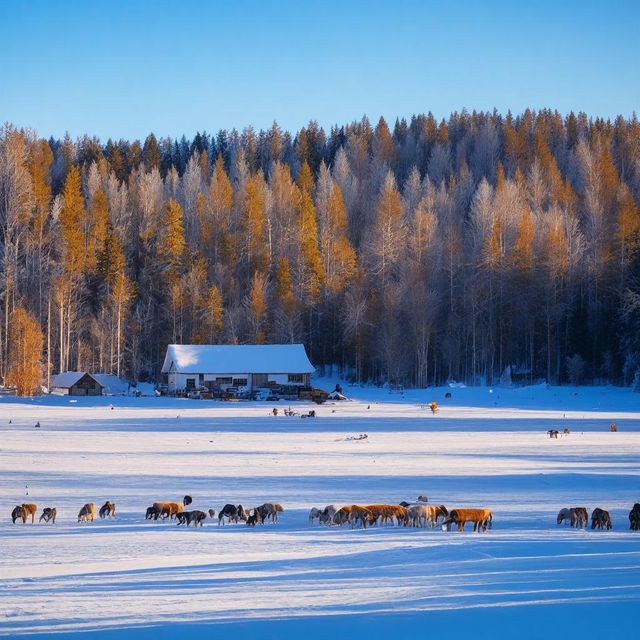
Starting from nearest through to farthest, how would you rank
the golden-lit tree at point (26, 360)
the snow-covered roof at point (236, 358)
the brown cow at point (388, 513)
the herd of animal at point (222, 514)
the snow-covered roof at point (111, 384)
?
1. the herd of animal at point (222, 514)
2. the brown cow at point (388, 513)
3. the golden-lit tree at point (26, 360)
4. the snow-covered roof at point (111, 384)
5. the snow-covered roof at point (236, 358)

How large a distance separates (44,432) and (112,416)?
9143 millimetres

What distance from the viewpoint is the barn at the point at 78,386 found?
58125 millimetres

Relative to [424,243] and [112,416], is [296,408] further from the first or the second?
[424,243]

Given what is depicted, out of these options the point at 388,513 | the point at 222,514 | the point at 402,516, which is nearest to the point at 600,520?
the point at 402,516

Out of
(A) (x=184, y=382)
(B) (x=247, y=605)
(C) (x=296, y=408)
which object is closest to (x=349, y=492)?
(B) (x=247, y=605)

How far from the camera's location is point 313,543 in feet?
44.8

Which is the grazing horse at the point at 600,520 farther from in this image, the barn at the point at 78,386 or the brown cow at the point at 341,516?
the barn at the point at 78,386

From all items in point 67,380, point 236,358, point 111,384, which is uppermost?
point 236,358

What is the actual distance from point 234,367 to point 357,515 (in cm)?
4574

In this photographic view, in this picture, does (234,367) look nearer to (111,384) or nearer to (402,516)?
(111,384)

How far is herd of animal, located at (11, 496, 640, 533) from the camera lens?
15.2 meters

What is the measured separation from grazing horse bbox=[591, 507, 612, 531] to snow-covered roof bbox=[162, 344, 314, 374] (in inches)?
1825

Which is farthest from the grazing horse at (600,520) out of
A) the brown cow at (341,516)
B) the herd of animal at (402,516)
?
the brown cow at (341,516)

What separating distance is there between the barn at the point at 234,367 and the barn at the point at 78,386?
16.5 feet
